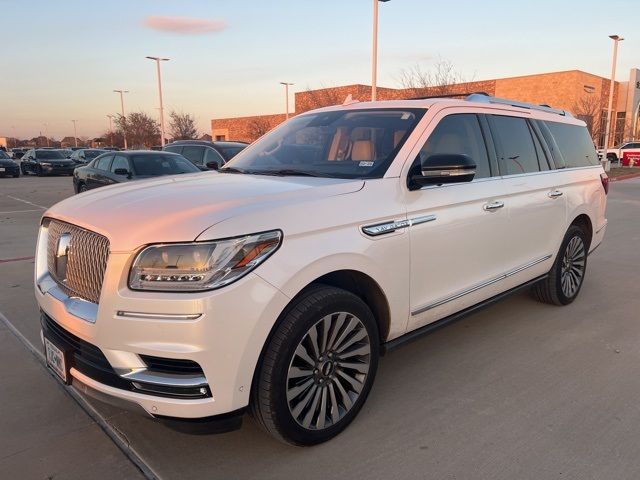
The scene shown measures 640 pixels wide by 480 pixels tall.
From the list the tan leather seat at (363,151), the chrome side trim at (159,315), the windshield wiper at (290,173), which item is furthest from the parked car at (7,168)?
the chrome side trim at (159,315)

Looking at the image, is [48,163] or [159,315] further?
[48,163]

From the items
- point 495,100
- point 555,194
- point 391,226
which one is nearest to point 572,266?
point 555,194

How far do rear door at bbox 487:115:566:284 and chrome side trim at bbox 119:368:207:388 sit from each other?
269 centimetres

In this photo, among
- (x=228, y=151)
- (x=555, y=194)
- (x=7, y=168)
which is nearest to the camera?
(x=555, y=194)

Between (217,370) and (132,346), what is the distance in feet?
1.33

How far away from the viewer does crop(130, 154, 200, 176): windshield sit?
1105cm

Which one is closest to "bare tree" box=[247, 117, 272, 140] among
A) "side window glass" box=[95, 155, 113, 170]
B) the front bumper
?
"side window glass" box=[95, 155, 113, 170]

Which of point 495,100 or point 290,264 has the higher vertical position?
point 495,100

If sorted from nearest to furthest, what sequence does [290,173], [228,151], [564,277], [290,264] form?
[290,264] → [290,173] → [564,277] → [228,151]

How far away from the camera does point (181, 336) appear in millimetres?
2277

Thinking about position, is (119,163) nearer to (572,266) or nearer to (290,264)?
(572,266)

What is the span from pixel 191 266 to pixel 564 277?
4195 millimetres

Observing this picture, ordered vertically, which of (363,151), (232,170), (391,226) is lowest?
(391,226)

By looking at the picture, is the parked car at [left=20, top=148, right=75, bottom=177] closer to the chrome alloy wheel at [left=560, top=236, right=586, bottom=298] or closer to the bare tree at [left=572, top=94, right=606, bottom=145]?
the chrome alloy wheel at [left=560, top=236, right=586, bottom=298]
